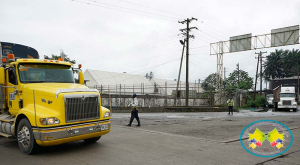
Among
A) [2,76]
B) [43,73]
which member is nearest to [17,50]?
[2,76]

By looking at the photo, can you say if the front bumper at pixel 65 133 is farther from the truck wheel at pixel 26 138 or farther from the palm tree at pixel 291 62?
the palm tree at pixel 291 62

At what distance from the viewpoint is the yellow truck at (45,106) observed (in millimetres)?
6406

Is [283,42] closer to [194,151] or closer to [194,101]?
[194,101]

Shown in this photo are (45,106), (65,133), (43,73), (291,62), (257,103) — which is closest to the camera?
(65,133)

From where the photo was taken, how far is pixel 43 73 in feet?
25.4

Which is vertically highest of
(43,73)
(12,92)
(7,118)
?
(43,73)

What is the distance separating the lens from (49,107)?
21.7ft

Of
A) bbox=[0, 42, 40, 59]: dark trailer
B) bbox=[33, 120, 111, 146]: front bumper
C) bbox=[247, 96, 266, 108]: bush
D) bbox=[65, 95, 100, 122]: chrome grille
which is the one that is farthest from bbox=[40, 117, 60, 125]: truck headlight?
bbox=[247, 96, 266, 108]: bush

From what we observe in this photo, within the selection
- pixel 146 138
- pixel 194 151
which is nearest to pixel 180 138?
pixel 146 138

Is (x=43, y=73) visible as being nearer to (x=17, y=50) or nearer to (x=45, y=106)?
(x=45, y=106)

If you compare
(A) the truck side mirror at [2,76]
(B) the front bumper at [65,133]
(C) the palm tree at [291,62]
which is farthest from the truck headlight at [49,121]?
(C) the palm tree at [291,62]

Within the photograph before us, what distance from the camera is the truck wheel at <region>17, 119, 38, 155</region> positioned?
257 inches

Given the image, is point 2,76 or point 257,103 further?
point 257,103

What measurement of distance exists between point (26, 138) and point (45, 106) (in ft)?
3.24
